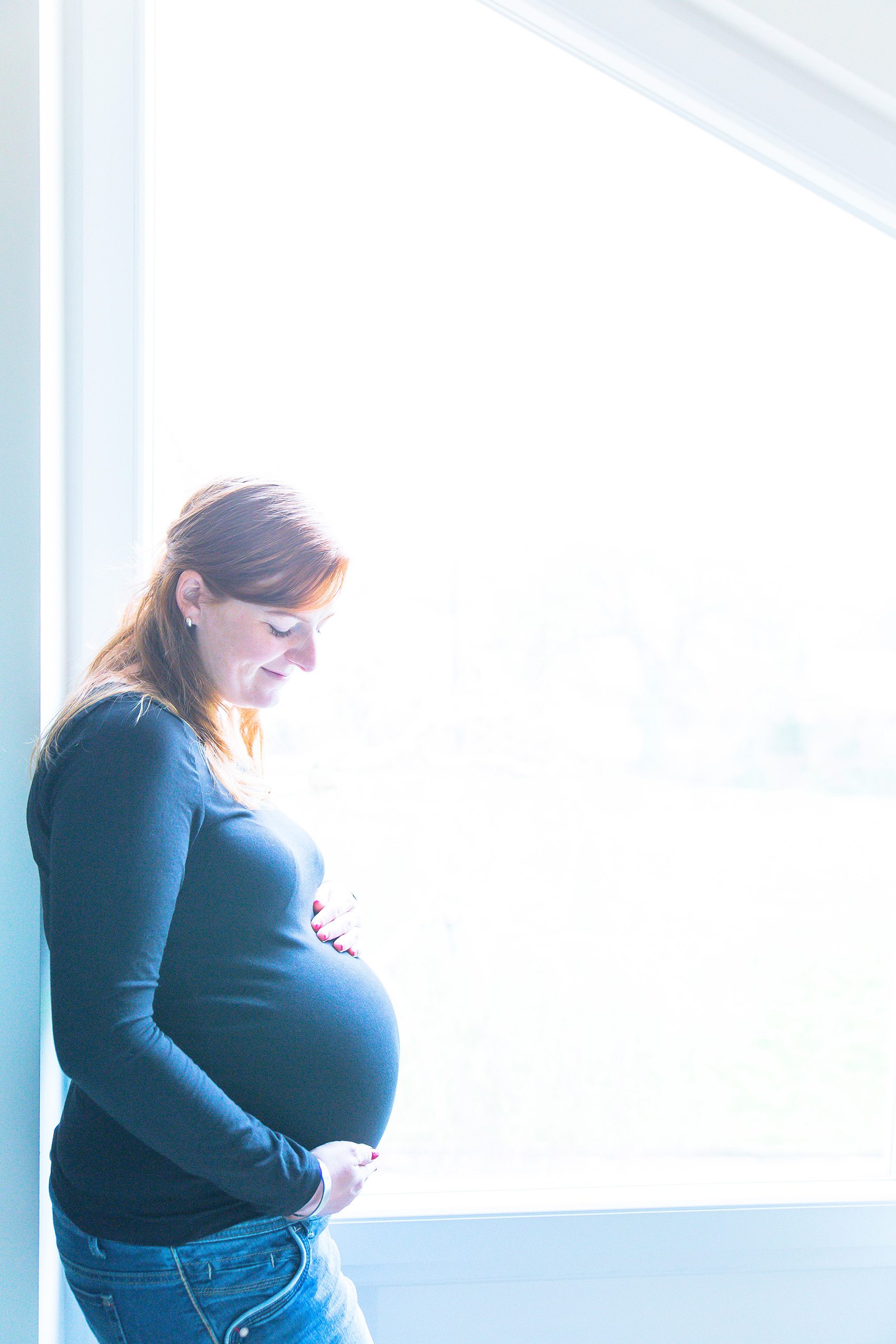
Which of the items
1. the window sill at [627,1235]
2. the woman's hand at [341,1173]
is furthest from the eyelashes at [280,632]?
the window sill at [627,1235]

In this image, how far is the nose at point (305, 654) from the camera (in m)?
0.93

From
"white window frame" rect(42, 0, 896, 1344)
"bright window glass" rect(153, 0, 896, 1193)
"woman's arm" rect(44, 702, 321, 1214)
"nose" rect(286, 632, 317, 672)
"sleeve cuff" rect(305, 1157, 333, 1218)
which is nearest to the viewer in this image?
"woman's arm" rect(44, 702, 321, 1214)

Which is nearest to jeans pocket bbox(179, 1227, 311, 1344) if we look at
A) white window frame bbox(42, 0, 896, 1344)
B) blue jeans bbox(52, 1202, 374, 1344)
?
blue jeans bbox(52, 1202, 374, 1344)

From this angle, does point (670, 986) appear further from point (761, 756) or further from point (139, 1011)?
point (139, 1011)

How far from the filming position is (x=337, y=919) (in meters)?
0.99

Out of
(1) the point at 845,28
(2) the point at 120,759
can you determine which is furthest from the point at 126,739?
(1) the point at 845,28

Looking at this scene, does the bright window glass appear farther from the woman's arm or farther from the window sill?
the woman's arm

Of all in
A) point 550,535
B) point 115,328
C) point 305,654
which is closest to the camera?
point 305,654

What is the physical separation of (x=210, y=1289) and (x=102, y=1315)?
0.12 meters

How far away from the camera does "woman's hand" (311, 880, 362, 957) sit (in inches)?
38.1

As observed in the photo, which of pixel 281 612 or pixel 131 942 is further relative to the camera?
pixel 281 612

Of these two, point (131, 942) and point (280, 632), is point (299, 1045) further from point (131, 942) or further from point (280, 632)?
point (280, 632)

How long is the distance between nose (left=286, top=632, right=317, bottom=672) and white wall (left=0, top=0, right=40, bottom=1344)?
1.07 feet

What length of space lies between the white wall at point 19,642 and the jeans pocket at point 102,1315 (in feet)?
0.76
